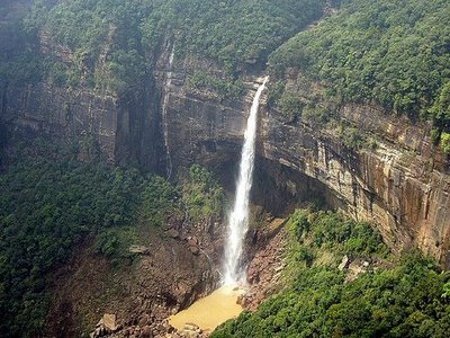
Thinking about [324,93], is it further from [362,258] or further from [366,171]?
[362,258]

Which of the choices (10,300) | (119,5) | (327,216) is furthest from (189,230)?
(119,5)

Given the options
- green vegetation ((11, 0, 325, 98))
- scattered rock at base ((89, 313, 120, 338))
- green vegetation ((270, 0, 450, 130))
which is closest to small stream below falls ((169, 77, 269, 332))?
scattered rock at base ((89, 313, 120, 338))

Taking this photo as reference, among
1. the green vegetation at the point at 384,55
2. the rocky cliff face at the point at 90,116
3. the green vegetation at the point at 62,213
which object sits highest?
the green vegetation at the point at 384,55

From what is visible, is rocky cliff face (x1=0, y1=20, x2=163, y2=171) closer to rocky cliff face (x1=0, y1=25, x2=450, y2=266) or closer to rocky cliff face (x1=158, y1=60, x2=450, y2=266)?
rocky cliff face (x1=0, y1=25, x2=450, y2=266)

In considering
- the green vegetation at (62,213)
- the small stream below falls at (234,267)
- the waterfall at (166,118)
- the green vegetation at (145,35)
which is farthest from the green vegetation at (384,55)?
the green vegetation at (62,213)

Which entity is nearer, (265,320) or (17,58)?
(265,320)

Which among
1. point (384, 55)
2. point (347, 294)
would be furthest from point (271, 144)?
point (347, 294)

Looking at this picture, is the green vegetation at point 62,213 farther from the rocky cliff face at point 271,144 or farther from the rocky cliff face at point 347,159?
the rocky cliff face at point 347,159

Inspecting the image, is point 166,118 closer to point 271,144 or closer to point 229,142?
point 229,142
